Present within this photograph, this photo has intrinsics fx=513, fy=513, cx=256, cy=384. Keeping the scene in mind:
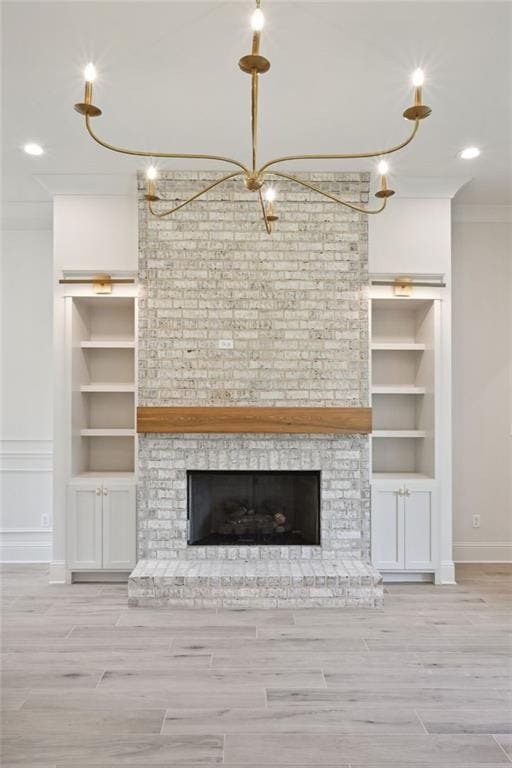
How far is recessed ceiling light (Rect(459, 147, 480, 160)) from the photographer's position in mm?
3408

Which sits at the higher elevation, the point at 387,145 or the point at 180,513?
the point at 387,145

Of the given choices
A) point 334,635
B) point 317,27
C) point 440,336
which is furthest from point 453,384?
point 317,27

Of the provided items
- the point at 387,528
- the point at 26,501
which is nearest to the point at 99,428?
the point at 26,501

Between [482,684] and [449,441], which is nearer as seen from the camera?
[482,684]

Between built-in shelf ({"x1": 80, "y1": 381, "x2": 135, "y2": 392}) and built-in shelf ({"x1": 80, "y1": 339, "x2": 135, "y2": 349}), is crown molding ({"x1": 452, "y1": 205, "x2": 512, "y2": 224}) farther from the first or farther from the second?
built-in shelf ({"x1": 80, "y1": 381, "x2": 135, "y2": 392})

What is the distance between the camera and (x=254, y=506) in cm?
401

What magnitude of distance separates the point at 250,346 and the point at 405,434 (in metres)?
1.42

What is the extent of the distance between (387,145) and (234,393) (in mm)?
1992

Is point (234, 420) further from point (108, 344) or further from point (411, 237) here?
point (411, 237)

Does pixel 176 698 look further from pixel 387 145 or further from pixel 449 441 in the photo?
pixel 387 145

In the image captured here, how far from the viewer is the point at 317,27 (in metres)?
2.31

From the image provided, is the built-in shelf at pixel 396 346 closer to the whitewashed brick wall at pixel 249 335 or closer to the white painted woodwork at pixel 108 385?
the whitewashed brick wall at pixel 249 335

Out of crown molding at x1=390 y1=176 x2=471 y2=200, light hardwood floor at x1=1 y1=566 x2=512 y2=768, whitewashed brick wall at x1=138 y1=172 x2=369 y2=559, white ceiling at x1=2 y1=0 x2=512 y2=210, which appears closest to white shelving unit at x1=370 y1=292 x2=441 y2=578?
whitewashed brick wall at x1=138 y1=172 x2=369 y2=559

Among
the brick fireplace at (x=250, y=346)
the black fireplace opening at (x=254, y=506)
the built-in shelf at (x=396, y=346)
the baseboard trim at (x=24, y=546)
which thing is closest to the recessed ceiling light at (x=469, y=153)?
the brick fireplace at (x=250, y=346)
